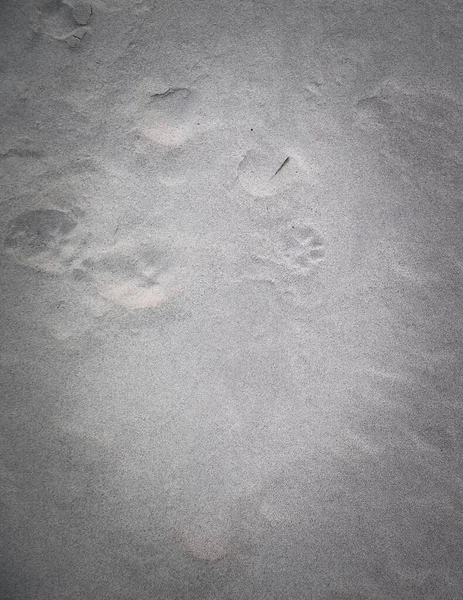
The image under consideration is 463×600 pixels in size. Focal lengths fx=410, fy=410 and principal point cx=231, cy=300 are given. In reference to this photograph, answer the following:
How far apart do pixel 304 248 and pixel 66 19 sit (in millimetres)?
1125

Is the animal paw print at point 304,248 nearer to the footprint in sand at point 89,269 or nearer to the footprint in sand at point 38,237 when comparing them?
the footprint in sand at point 89,269

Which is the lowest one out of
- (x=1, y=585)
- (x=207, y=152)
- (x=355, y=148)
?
(x=1, y=585)

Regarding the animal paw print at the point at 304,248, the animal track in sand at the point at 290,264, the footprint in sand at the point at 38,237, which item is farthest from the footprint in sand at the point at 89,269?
the animal paw print at the point at 304,248

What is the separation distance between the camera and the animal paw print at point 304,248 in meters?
1.43

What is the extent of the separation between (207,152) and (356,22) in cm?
69

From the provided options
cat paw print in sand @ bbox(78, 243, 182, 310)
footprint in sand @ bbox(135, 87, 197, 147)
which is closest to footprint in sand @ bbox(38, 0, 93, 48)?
footprint in sand @ bbox(135, 87, 197, 147)

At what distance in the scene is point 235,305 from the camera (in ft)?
4.70

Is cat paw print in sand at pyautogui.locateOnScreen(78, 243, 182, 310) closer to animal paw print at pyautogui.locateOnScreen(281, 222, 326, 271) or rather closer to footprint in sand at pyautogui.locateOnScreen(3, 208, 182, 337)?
footprint in sand at pyautogui.locateOnScreen(3, 208, 182, 337)

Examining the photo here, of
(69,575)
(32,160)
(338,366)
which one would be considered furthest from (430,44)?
(69,575)

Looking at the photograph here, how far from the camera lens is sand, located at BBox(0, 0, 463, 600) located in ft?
4.62

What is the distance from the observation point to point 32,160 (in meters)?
1.40

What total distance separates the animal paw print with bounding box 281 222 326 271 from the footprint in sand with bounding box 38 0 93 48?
100 cm

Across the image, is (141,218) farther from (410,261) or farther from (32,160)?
(410,261)

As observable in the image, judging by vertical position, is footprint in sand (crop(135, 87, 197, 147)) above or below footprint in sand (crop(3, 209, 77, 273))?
above
